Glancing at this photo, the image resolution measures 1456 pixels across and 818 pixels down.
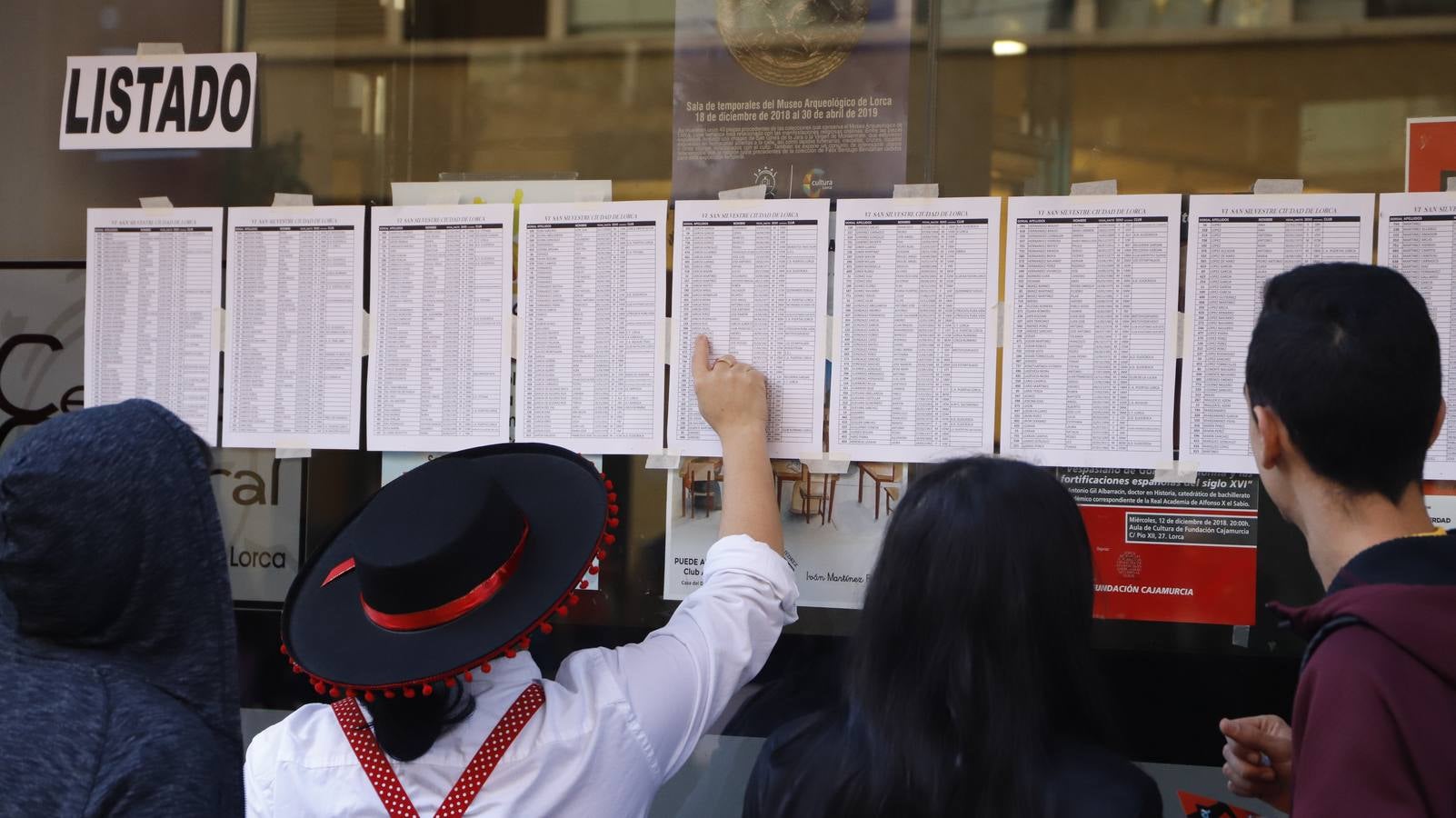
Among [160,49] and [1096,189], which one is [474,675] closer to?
[1096,189]

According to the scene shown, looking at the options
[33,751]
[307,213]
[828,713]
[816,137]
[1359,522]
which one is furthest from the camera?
[307,213]

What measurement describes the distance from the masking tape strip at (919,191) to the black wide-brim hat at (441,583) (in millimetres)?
929

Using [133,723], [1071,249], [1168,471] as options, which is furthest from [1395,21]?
[133,723]

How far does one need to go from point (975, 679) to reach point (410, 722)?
815 mm

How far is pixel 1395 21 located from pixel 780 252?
1314 millimetres

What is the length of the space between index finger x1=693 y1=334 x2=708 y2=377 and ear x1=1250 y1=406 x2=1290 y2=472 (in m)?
1.14

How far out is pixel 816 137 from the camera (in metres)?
2.54

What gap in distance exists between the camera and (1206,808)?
2.39 meters

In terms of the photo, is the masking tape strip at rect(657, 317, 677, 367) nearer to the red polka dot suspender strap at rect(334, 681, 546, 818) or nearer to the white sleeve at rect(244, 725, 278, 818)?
the red polka dot suspender strap at rect(334, 681, 546, 818)

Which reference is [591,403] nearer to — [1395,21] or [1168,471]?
[1168,471]

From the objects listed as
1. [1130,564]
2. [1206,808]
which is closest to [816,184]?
[1130,564]

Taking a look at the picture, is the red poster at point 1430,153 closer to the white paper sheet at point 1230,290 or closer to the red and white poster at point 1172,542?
the white paper sheet at point 1230,290

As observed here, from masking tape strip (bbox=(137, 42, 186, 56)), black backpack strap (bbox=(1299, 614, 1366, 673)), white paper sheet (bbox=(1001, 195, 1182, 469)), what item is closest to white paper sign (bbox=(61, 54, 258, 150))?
masking tape strip (bbox=(137, 42, 186, 56))

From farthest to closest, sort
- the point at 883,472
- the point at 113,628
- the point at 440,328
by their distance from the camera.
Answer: the point at 440,328 < the point at 883,472 < the point at 113,628
